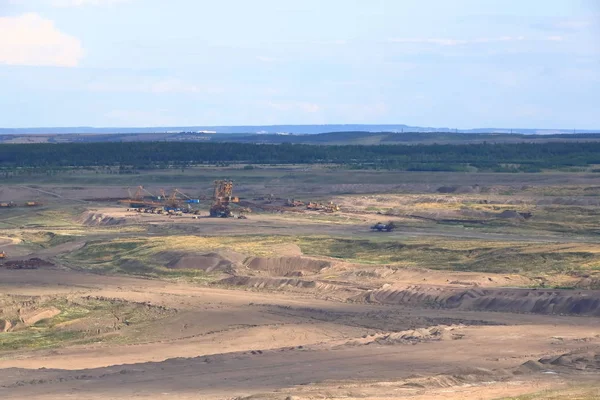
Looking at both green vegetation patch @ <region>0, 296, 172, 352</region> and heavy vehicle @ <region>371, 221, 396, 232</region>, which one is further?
heavy vehicle @ <region>371, 221, 396, 232</region>

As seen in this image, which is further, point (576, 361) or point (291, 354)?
point (291, 354)

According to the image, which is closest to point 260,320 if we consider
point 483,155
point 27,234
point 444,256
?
point 444,256

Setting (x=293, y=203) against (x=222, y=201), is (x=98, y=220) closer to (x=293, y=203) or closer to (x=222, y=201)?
(x=222, y=201)

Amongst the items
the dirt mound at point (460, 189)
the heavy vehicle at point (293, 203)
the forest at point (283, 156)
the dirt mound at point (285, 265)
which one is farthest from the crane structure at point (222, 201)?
the forest at point (283, 156)

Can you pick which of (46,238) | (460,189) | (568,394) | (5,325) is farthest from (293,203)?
(568,394)

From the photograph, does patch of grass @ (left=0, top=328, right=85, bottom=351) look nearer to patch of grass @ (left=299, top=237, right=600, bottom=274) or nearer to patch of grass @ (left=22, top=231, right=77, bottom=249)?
patch of grass @ (left=299, top=237, right=600, bottom=274)

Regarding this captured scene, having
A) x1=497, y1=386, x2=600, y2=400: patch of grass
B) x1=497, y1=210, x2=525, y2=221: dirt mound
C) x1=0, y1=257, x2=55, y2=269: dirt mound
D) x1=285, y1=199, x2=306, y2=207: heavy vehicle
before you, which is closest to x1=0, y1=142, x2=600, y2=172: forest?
x1=285, y1=199, x2=306, y2=207: heavy vehicle

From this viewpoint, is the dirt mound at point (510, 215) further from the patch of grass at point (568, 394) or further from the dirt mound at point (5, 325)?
the patch of grass at point (568, 394)
